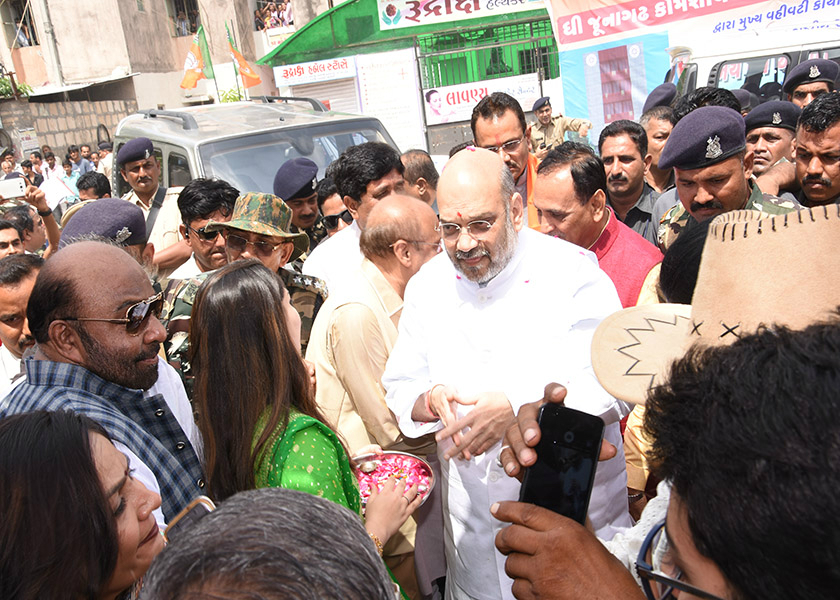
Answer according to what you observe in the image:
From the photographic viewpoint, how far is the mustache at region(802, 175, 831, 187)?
321cm

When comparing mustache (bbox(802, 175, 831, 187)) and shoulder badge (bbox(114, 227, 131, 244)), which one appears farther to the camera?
shoulder badge (bbox(114, 227, 131, 244))

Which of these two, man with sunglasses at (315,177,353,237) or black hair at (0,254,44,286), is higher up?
black hair at (0,254,44,286)

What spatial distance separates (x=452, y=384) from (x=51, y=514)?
132 cm

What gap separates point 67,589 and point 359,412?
1560mm

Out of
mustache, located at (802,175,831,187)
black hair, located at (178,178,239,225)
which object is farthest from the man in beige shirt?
mustache, located at (802,175,831,187)

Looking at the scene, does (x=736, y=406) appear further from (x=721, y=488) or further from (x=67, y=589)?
(x=67, y=589)

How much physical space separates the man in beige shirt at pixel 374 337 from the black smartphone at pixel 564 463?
108 centimetres

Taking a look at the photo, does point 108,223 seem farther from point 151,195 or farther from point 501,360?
point 501,360

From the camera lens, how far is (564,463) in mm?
1434

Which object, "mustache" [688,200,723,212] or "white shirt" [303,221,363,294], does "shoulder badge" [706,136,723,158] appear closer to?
"mustache" [688,200,723,212]

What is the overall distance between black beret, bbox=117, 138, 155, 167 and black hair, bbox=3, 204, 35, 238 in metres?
0.84

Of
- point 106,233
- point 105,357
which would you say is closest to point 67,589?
point 105,357

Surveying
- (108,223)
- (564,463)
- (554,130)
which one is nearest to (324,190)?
(108,223)

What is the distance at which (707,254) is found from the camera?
1.16 metres
